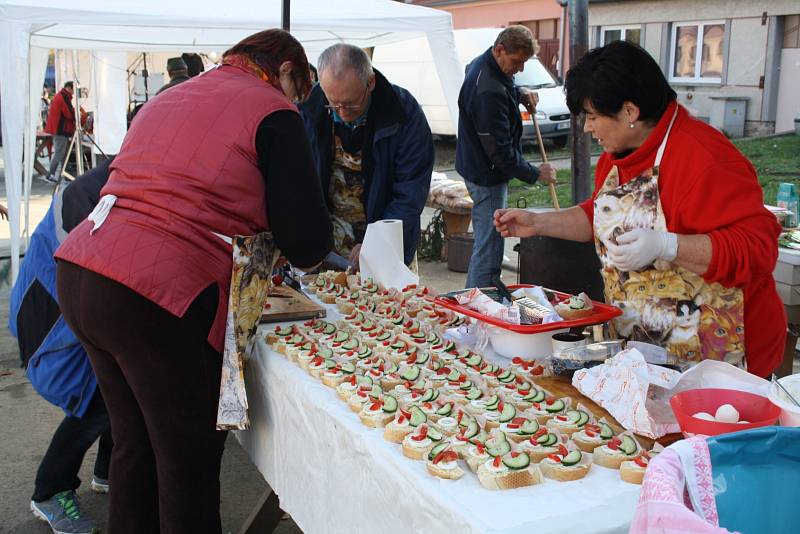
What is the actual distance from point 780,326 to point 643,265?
538 mm

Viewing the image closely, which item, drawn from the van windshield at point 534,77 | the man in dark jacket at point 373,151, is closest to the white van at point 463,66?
the van windshield at point 534,77

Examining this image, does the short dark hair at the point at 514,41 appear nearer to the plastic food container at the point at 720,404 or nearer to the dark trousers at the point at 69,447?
the dark trousers at the point at 69,447

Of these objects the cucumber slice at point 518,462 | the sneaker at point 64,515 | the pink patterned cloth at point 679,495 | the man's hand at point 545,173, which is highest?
the pink patterned cloth at point 679,495

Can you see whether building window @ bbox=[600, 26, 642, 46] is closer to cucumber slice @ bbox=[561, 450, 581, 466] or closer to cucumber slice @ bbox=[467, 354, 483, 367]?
cucumber slice @ bbox=[467, 354, 483, 367]

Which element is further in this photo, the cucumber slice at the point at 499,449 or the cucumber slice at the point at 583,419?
the cucumber slice at the point at 583,419

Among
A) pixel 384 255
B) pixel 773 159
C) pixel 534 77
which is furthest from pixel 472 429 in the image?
pixel 534 77

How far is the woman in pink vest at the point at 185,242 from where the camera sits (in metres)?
2.02

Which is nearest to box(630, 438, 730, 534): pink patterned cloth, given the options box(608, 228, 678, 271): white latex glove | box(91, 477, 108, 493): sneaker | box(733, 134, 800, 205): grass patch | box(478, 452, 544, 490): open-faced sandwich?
box(478, 452, 544, 490): open-faced sandwich

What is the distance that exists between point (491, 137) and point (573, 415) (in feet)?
11.2

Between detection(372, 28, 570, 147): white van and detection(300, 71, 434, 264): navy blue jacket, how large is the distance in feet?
32.3

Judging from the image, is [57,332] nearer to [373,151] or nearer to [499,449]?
[373,151]

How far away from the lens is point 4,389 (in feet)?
15.0

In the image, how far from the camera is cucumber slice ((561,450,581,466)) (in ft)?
5.03

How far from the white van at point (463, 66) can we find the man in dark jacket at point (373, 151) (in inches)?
387
